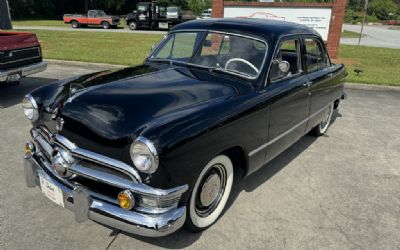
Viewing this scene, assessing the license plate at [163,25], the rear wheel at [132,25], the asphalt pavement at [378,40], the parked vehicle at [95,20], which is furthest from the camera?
the parked vehicle at [95,20]

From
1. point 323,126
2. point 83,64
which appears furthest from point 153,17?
point 323,126

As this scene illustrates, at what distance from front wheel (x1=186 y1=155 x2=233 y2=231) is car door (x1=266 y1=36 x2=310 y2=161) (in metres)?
0.69

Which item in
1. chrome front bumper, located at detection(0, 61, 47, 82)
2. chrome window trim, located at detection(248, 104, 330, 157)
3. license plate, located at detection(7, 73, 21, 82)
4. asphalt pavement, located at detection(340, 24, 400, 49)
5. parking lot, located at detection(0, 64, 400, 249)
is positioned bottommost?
asphalt pavement, located at detection(340, 24, 400, 49)

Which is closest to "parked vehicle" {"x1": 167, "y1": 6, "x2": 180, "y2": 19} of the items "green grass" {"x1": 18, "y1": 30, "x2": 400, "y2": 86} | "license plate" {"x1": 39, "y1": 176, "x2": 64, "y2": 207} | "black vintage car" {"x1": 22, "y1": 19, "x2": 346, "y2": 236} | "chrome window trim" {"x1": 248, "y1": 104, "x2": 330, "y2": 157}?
"green grass" {"x1": 18, "y1": 30, "x2": 400, "y2": 86}

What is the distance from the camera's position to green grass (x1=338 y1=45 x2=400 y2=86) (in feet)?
31.3

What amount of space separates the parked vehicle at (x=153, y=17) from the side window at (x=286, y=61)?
23.7 m

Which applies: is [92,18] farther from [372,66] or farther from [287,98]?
[287,98]

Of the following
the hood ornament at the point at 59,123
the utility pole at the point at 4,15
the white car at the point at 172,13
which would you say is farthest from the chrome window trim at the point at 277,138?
the white car at the point at 172,13

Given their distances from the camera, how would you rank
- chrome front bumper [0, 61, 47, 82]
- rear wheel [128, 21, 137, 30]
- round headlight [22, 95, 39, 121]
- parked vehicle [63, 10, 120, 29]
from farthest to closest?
parked vehicle [63, 10, 120, 29] < rear wheel [128, 21, 137, 30] < chrome front bumper [0, 61, 47, 82] < round headlight [22, 95, 39, 121]

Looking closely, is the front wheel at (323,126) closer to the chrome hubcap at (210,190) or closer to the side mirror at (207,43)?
the side mirror at (207,43)

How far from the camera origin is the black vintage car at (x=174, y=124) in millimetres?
2477

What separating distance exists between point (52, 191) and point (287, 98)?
253 centimetres

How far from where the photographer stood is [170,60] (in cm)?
413

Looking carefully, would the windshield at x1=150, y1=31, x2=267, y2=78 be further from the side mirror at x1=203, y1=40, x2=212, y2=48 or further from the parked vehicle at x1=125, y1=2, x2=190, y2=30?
the parked vehicle at x1=125, y1=2, x2=190, y2=30
